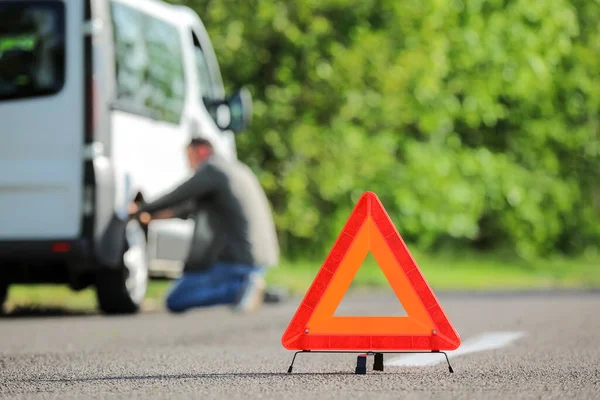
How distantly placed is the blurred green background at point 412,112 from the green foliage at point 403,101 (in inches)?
0.9

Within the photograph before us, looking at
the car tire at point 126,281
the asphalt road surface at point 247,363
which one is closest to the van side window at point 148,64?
the car tire at point 126,281

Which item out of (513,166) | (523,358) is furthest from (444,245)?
(523,358)

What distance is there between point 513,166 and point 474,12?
327cm

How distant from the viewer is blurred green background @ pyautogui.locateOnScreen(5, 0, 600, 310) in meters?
21.0

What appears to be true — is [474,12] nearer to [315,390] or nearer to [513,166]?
[513,166]

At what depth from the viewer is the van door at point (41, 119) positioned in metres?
11.3

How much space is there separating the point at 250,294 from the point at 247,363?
509 centimetres

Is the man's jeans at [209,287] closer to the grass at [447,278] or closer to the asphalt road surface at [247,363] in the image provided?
the asphalt road surface at [247,363]

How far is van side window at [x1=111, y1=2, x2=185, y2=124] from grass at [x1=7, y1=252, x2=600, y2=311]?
2219 millimetres

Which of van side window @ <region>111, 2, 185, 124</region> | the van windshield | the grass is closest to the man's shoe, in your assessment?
van side window @ <region>111, 2, 185, 124</region>

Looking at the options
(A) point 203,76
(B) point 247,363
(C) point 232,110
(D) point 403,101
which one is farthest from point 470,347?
(D) point 403,101

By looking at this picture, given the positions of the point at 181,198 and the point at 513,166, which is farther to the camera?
the point at 513,166

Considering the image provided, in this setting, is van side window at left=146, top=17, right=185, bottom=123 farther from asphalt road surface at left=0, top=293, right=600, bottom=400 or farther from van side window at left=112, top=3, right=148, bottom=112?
asphalt road surface at left=0, top=293, right=600, bottom=400

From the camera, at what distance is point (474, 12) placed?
2398cm
